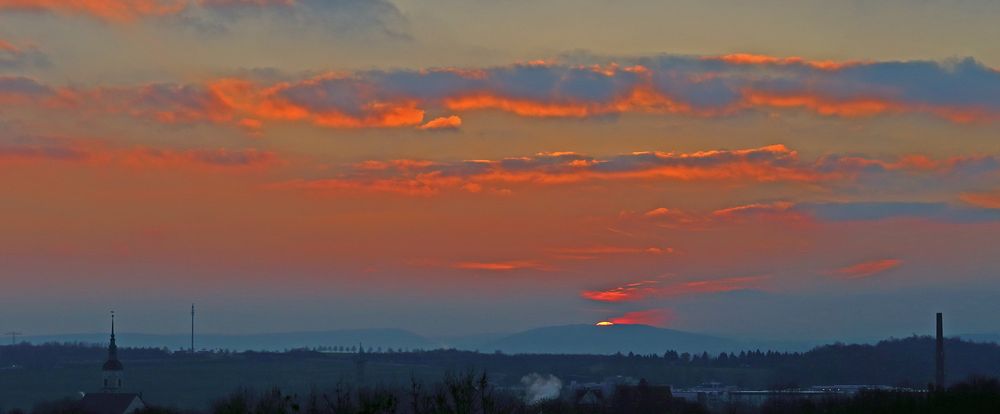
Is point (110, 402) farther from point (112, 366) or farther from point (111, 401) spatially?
point (112, 366)

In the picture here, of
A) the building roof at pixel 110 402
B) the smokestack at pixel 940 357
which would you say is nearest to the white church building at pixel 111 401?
the building roof at pixel 110 402

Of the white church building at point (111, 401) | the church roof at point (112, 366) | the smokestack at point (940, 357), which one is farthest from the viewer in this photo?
the church roof at point (112, 366)

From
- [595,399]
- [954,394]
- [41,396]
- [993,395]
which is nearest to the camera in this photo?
[993,395]

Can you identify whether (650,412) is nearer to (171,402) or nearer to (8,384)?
(171,402)

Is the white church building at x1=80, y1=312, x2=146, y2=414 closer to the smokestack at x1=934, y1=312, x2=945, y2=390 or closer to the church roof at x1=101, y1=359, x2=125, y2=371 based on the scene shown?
the church roof at x1=101, y1=359, x2=125, y2=371

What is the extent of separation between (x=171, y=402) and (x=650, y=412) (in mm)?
76826

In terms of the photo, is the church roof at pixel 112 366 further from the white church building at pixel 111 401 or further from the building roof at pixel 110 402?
the building roof at pixel 110 402

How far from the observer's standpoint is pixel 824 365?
189m

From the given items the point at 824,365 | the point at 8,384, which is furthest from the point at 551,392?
the point at 8,384

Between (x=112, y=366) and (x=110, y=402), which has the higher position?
(x=112, y=366)

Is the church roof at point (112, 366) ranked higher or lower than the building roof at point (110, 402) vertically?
higher

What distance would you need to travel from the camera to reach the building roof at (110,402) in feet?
438

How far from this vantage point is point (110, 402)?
136375 mm

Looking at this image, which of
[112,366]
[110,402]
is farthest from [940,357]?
[112,366]
